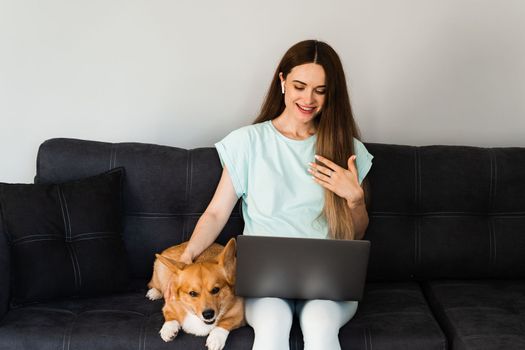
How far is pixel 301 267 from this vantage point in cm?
176

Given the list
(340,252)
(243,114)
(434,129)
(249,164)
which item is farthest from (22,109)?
(434,129)

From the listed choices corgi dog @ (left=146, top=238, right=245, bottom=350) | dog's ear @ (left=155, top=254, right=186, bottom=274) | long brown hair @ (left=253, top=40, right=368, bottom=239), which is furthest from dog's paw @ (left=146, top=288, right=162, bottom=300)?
long brown hair @ (left=253, top=40, right=368, bottom=239)

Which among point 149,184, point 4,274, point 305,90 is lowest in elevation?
point 4,274

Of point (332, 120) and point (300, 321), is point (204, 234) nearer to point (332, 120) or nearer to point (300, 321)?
point (300, 321)

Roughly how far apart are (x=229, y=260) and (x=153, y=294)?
358mm

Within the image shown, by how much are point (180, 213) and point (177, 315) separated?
53 cm

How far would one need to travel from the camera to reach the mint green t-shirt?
2.07 metres

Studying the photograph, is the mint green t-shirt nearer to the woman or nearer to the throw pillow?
the woman

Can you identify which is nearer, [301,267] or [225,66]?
[301,267]

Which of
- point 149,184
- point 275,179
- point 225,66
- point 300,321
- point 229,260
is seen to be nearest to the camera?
point 300,321

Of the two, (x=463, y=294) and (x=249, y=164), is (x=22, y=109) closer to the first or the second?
(x=249, y=164)

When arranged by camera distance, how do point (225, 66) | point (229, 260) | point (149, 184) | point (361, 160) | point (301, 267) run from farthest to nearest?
1. point (225, 66)
2. point (149, 184)
3. point (361, 160)
4. point (229, 260)
5. point (301, 267)

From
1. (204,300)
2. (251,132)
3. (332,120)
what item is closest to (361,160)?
(332,120)

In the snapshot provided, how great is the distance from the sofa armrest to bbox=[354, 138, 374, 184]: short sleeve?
1.23 m
